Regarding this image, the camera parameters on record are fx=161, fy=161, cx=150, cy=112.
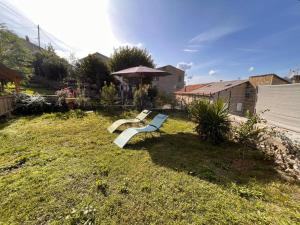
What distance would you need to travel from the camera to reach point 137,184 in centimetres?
305

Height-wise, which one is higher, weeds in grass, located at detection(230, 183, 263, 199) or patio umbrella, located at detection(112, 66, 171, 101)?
patio umbrella, located at detection(112, 66, 171, 101)

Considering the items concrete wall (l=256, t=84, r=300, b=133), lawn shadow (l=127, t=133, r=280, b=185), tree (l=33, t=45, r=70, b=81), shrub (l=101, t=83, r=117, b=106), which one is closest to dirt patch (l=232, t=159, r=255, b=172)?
lawn shadow (l=127, t=133, r=280, b=185)

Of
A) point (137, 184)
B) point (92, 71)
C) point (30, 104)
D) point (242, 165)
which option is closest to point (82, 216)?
point (137, 184)

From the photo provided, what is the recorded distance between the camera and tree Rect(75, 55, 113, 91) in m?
15.4

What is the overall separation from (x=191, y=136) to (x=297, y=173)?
10.0 feet

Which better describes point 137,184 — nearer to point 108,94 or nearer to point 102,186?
point 102,186

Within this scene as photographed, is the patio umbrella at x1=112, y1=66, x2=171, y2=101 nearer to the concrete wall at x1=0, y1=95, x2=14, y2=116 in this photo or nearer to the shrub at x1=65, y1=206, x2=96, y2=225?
the concrete wall at x1=0, y1=95, x2=14, y2=116

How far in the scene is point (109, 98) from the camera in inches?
388

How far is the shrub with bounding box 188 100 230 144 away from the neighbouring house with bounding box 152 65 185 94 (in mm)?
27371

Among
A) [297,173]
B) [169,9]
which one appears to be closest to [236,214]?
[297,173]

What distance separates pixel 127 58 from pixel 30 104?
11.8 meters

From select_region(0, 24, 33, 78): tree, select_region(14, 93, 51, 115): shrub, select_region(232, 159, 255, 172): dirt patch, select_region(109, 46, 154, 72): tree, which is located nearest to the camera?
select_region(232, 159, 255, 172): dirt patch

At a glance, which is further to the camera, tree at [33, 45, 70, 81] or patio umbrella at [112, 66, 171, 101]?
tree at [33, 45, 70, 81]

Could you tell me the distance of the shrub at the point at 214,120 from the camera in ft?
17.4
